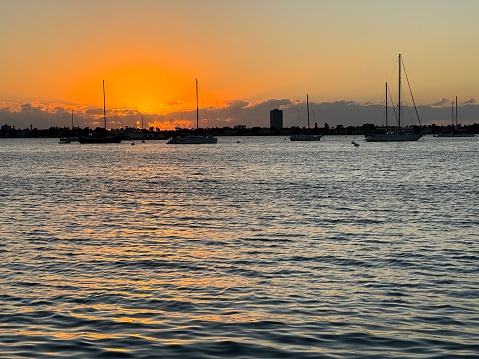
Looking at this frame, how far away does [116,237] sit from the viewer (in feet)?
97.2

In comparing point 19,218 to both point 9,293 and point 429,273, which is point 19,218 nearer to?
point 9,293

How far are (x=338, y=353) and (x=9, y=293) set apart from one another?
988 cm

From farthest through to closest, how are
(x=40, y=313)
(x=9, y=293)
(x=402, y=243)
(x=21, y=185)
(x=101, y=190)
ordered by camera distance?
(x=21, y=185) → (x=101, y=190) → (x=402, y=243) → (x=9, y=293) → (x=40, y=313)

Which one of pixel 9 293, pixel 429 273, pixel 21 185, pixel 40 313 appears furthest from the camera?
pixel 21 185

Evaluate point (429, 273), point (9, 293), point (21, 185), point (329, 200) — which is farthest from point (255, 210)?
point (21, 185)

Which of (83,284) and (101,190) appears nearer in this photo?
(83,284)

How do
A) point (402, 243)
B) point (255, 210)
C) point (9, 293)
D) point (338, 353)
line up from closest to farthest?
point (338, 353) < point (9, 293) < point (402, 243) < point (255, 210)

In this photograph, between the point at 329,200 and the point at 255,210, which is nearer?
the point at 255,210

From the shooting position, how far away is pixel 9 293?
18312 millimetres

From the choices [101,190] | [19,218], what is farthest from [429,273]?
[101,190]

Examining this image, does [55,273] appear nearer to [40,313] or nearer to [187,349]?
[40,313]

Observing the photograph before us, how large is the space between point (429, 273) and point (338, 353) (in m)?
8.49

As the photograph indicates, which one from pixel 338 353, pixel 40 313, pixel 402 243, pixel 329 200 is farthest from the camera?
pixel 329 200

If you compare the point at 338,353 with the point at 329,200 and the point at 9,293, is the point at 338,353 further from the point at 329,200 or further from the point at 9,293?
the point at 329,200
